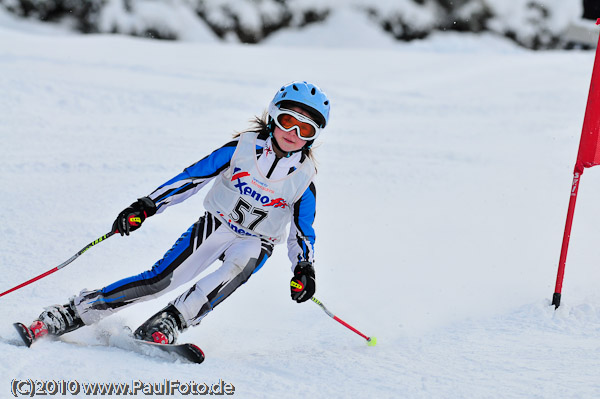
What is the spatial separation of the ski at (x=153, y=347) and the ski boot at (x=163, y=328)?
8cm

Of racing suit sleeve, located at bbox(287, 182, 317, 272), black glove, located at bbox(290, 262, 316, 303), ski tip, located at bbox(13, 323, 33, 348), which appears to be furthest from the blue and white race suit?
ski tip, located at bbox(13, 323, 33, 348)

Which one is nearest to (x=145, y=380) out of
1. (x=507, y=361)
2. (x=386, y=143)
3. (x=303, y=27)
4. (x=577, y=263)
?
(x=507, y=361)

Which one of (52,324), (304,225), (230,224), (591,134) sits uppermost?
(591,134)

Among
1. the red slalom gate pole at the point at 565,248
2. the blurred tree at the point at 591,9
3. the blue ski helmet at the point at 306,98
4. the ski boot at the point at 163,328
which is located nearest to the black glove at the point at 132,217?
the ski boot at the point at 163,328

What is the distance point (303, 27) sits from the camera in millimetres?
16234

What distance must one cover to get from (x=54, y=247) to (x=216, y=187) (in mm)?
1837

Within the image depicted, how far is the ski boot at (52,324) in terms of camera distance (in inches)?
125

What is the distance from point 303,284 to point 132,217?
94 centimetres

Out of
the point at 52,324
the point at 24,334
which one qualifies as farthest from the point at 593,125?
the point at 24,334

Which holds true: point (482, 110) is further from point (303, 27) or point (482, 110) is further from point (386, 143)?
point (303, 27)

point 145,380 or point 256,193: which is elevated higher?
point 256,193

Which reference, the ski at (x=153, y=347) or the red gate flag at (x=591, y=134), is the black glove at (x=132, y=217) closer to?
the ski at (x=153, y=347)

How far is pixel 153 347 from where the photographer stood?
10.2 feet

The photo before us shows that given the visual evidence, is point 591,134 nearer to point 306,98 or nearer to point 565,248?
point 565,248
